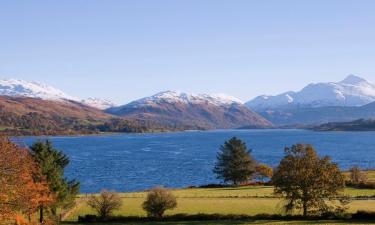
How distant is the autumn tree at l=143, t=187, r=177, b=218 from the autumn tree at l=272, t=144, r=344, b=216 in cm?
1469

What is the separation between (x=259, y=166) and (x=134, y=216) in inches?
2746

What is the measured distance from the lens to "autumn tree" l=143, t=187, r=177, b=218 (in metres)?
71.3

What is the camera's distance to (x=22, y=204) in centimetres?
4934

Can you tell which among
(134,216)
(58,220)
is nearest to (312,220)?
(134,216)

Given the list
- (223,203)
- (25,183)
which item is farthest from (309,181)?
(25,183)

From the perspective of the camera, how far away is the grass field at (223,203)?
75381 millimetres

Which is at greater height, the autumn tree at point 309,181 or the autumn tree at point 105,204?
the autumn tree at point 309,181

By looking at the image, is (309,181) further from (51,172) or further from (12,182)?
(12,182)

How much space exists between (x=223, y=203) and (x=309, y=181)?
1915 centimetres

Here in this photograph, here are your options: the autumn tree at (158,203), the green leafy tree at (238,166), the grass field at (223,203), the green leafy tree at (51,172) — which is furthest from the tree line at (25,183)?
the green leafy tree at (238,166)

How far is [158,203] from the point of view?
71250mm

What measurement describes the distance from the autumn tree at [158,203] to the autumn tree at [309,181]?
14.7 m

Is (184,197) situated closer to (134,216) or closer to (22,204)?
(134,216)

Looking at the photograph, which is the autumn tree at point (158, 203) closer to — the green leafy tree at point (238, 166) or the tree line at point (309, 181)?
the tree line at point (309, 181)
